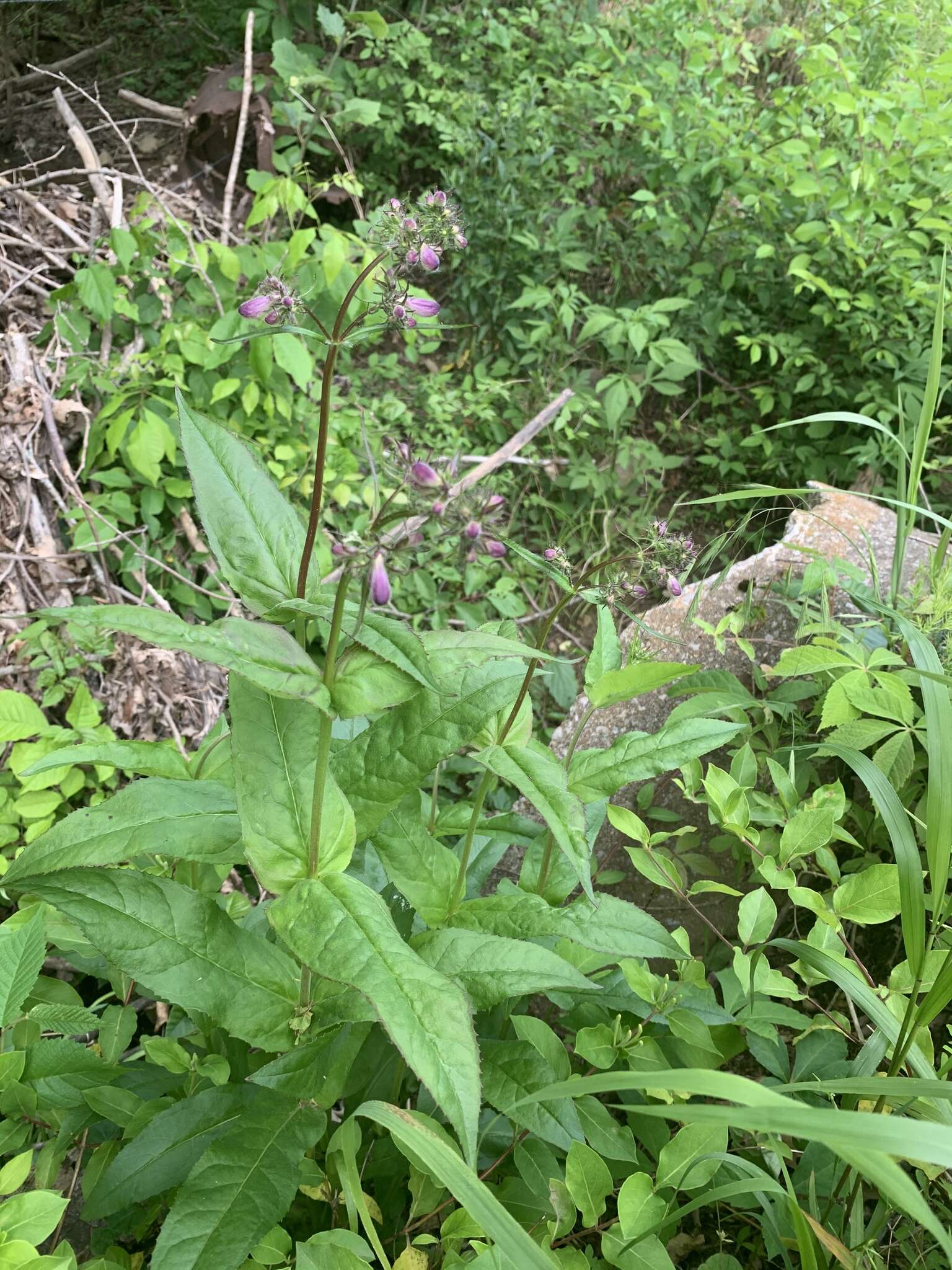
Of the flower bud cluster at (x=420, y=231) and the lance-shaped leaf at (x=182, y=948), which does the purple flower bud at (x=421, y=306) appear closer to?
the flower bud cluster at (x=420, y=231)

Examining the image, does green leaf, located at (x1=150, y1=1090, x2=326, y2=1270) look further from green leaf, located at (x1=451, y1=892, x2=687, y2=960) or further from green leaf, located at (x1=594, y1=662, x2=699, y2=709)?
green leaf, located at (x1=594, y1=662, x2=699, y2=709)

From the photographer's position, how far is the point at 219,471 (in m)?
1.26

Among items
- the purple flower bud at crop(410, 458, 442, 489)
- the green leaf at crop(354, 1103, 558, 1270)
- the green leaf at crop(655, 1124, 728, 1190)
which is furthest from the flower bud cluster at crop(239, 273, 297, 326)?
the green leaf at crop(655, 1124, 728, 1190)

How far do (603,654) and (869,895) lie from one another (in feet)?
1.98

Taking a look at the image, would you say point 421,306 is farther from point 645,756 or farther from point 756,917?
point 756,917

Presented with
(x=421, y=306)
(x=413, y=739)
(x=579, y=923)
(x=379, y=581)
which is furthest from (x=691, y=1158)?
(x=421, y=306)

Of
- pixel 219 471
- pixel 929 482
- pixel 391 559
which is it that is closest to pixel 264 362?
pixel 219 471

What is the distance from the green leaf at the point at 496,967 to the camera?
1.16 metres

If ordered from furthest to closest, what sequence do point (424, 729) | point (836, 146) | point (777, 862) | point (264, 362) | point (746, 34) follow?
point (746, 34), point (836, 146), point (264, 362), point (777, 862), point (424, 729)

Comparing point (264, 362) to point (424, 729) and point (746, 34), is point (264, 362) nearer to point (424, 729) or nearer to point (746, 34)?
point (424, 729)

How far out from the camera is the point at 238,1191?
3.82 ft

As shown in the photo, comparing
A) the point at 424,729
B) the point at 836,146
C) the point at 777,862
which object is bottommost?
the point at 777,862

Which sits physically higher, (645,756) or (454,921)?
(645,756)

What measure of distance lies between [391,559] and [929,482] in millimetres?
3467
